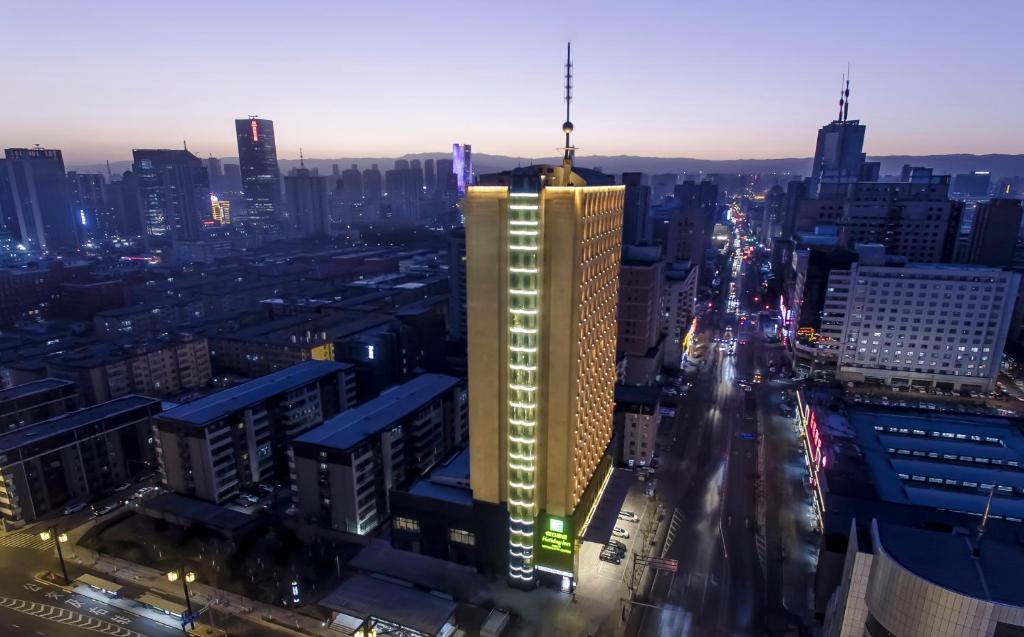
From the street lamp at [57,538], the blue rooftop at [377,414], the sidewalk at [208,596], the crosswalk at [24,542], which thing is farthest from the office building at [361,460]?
the crosswalk at [24,542]

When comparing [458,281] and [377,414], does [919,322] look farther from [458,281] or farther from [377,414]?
[377,414]

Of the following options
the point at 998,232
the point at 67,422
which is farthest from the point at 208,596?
the point at 998,232

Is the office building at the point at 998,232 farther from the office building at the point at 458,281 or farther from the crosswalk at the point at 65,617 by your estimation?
the crosswalk at the point at 65,617

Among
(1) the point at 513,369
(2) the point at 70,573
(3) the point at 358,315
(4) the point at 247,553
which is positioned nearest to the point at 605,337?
(1) the point at 513,369

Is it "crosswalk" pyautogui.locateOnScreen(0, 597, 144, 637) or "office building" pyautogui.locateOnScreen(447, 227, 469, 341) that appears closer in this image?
"crosswalk" pyautogui.locateOnScreen(0, 597, 144, 637)

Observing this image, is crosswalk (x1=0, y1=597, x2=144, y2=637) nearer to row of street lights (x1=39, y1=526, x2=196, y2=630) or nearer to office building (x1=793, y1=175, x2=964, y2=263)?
row of street lights (x1=39, y1=526, x2=196, y2=630)

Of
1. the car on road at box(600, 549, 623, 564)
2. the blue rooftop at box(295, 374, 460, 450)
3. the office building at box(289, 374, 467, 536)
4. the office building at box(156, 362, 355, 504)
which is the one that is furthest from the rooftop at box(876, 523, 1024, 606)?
the office building at box(156, 362, 355, 504)
